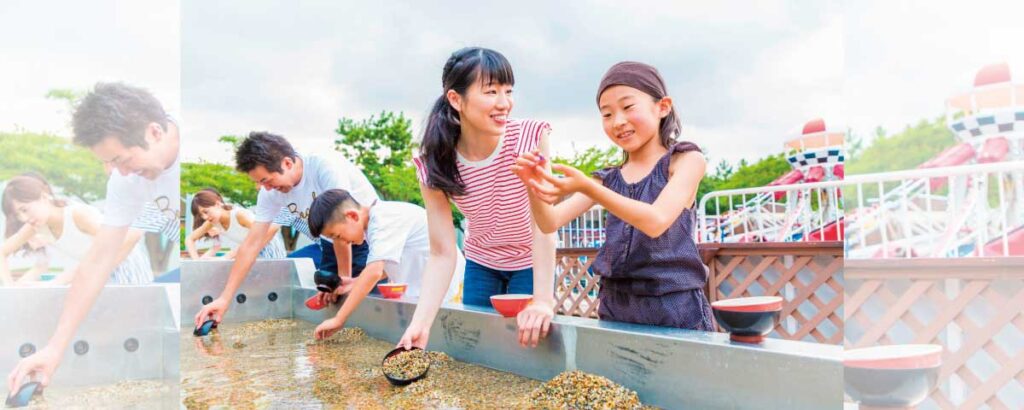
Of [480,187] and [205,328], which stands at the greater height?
[480,187]

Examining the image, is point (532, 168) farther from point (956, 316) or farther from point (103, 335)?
point (103, 335)

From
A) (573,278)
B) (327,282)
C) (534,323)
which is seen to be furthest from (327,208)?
(573,278)

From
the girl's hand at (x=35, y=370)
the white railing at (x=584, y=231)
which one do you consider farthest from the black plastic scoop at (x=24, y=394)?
the white railing at (x=584, y=231)

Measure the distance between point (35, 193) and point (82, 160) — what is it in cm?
38

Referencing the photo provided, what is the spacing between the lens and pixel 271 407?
1.25 m

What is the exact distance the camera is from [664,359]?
105 cm

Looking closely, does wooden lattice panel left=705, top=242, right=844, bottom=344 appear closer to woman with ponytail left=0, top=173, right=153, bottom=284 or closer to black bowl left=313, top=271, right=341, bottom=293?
black bowl left=313, top=271, right=341, bottom=293

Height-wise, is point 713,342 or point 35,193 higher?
point 35,193

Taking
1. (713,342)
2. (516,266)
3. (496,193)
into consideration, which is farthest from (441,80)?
(713,342)

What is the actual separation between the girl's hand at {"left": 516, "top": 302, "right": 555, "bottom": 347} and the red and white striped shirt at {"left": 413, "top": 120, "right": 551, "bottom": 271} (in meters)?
0.38

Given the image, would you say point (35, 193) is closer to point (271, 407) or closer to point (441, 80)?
point (271, 407)

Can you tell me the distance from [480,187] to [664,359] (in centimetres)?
80

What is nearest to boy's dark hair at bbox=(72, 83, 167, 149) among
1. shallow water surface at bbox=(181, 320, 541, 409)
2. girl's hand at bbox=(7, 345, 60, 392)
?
girl's hand at bbox=(7, 345, 60, 392)

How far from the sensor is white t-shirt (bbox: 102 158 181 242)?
135 cm
